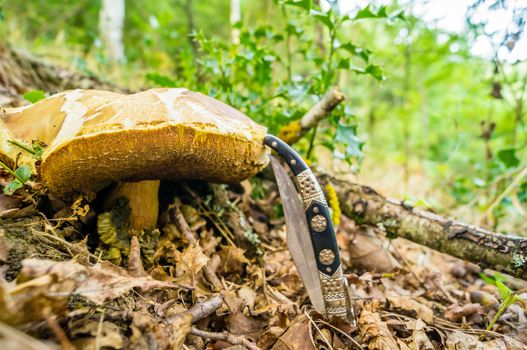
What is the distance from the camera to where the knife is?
1381 millimetres

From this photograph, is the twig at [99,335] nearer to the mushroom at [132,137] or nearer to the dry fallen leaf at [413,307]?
the mushroom at [132,137]

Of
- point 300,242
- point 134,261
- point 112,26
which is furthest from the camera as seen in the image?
point 112,26

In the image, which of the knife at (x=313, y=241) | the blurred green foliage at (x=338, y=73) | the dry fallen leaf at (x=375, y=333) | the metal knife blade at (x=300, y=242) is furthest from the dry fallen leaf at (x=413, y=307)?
the blurred green foliage at (x=338, y=73)

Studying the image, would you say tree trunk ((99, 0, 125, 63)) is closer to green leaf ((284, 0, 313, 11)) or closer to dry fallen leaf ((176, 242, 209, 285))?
green leaf ((284, 0, 313, 11))

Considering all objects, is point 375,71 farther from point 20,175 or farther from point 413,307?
point 20,175

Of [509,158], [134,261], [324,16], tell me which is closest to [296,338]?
[134,261]

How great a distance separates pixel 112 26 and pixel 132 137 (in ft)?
24.3

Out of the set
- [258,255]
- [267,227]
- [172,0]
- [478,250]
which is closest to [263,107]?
[267,227]

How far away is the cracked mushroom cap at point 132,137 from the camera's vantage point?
111 centimetres

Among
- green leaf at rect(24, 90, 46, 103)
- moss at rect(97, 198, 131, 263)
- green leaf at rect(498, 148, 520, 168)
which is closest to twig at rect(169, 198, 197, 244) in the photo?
moss at rect(97, 198, 131, 263)

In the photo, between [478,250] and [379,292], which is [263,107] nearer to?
[379,292]

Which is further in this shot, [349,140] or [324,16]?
[349,140]

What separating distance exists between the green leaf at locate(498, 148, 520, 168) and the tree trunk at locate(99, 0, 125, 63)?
22.2ft

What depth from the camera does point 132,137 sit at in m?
1.09
